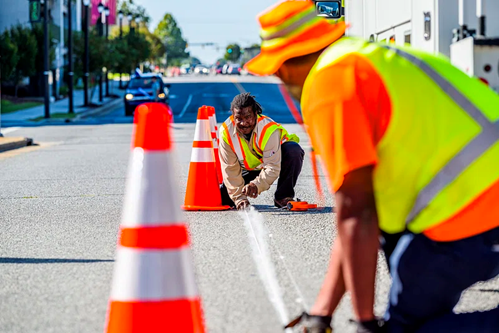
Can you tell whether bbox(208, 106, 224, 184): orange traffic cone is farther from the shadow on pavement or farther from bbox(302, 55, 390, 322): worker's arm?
bbox(302, 55, 390, 322): worker's arm

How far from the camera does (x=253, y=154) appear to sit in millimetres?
8602

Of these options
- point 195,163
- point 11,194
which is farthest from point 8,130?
point 195,163

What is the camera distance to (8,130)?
26969 millimetres

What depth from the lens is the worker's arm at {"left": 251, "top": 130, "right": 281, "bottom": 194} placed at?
27.3 feet

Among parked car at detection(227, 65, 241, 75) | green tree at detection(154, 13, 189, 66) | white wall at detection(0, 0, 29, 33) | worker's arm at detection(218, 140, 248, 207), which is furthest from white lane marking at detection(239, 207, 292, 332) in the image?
green tree at detection(154, 13, 189, 66)

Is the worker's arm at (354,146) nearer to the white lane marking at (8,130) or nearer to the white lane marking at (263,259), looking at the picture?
the white lane marking at (263,259)

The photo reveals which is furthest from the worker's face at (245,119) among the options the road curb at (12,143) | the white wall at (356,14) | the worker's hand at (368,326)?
the road curb at (12,143)

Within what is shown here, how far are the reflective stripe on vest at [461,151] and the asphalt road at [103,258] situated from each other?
1.40 m

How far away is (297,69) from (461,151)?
2.18 feet

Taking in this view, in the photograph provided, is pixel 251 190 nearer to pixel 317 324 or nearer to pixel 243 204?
pixel 243 204

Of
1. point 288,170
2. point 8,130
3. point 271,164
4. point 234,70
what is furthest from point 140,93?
point 234,70

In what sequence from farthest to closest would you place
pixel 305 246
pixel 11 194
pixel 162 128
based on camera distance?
pixel 11 194, pixel 305 246, pixel 162 128

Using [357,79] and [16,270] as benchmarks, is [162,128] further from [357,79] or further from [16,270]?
[16,270]

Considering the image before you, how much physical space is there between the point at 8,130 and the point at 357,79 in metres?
25.1
